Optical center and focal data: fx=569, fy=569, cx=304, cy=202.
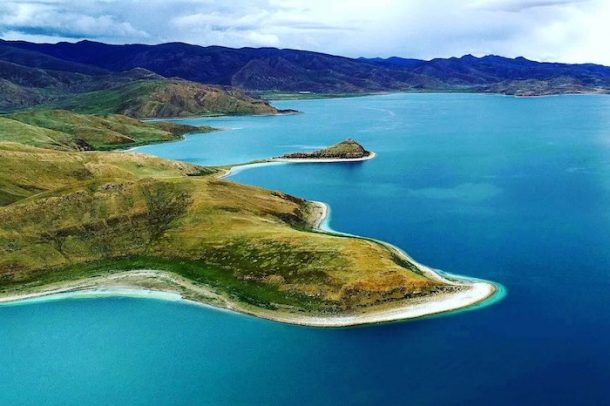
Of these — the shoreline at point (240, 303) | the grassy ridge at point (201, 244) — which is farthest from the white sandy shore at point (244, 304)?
the grassy ridge at point (201, 244)

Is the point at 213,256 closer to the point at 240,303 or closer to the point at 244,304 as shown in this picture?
the point at 240,303

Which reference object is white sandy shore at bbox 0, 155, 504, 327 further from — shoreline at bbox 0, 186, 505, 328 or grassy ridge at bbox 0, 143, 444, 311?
grassy ridge at bbox 0, 143, 444, 311

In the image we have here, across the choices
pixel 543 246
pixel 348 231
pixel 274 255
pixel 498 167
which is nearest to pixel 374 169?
pixel 498 167

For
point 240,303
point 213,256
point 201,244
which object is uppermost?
point 201,244

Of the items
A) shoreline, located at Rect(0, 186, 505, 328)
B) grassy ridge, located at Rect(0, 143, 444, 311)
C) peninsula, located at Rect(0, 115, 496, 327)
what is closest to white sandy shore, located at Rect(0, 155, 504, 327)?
shoreline, located at Rect(0, 186, 505, 328)

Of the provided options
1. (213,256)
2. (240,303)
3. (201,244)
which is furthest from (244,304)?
(201,244)

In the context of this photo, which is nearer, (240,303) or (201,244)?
(240,303)

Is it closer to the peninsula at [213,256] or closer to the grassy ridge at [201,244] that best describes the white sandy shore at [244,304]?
the peninsula at [213,256]

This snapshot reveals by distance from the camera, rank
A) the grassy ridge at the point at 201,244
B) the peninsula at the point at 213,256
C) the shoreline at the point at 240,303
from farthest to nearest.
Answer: the grassy ridge at the point at 201,244
the peninsula at the point at 213,256
the shoreline at the point at 240,303
